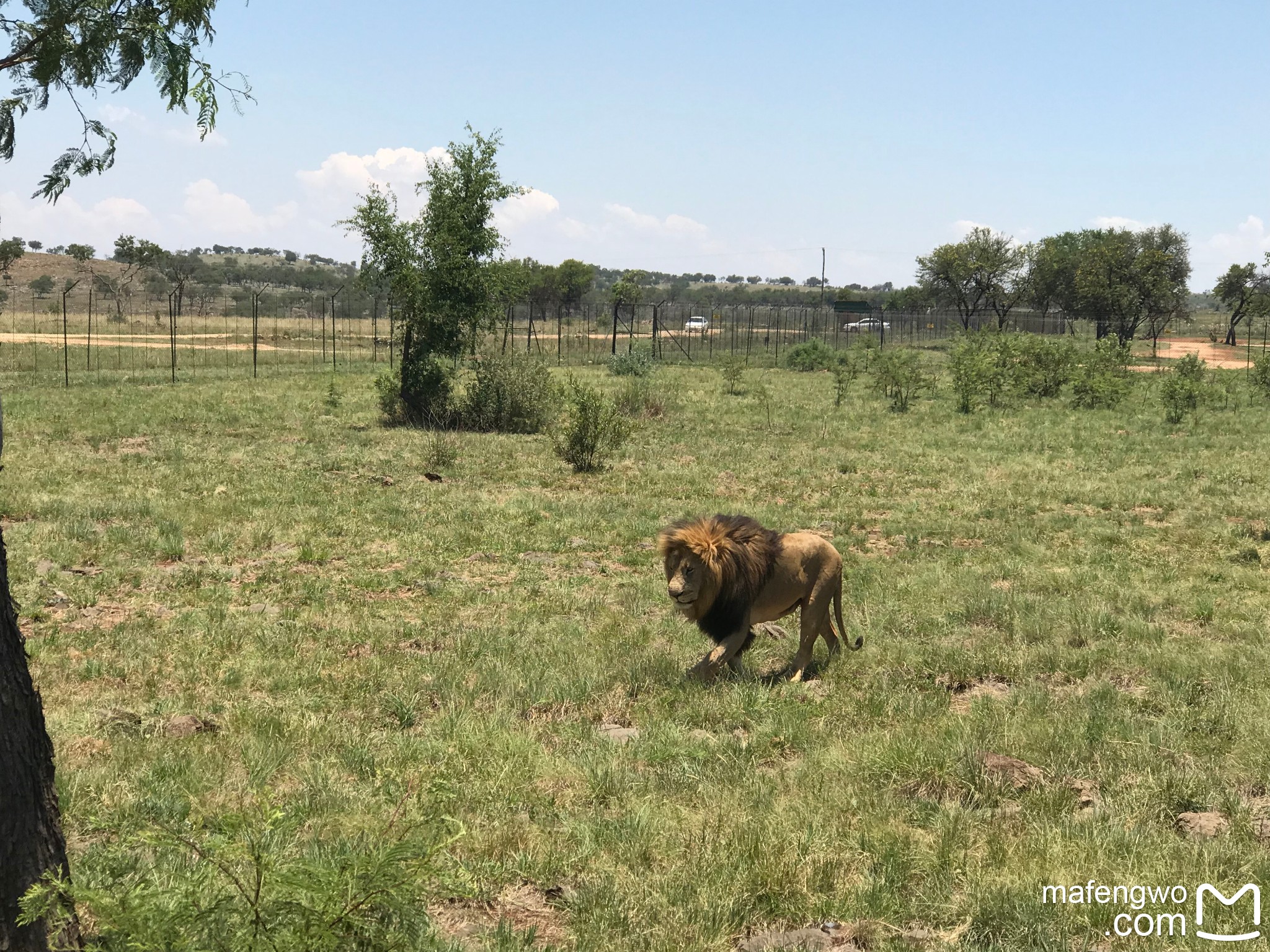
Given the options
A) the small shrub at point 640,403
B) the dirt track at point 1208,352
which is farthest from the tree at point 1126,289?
the small shrub at point 640,403

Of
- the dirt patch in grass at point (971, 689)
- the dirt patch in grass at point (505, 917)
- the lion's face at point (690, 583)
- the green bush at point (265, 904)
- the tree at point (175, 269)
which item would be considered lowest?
the dirt patch in grass at point (971, 689)

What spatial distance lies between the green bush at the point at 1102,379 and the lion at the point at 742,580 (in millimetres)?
22924

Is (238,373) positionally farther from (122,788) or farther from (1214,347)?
(1214,347)

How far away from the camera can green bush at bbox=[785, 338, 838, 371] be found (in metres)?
41.9

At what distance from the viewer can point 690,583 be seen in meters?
6.83

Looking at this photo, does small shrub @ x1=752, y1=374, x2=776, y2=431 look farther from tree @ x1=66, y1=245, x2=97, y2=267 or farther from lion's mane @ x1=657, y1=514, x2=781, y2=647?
tree @ x1=66, y1=245, x2=97, y2=267

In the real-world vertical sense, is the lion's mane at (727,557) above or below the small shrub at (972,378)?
below

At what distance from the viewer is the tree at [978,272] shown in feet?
242

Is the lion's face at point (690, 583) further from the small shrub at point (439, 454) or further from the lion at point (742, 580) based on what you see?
the small shrub at point (439, 454)

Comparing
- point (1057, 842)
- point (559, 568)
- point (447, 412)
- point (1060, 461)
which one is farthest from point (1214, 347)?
point (1057, 842)

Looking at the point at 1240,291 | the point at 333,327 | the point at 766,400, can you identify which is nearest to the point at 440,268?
the point at 766,400

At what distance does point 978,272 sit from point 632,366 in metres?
47.8

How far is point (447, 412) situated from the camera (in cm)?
2208

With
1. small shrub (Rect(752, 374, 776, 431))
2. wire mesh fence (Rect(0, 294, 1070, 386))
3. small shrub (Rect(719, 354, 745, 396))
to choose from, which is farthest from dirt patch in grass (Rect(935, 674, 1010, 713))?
small shrub (Rect(719, 354, 745, 396))
